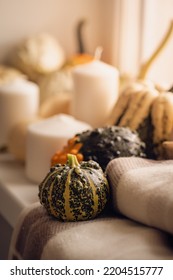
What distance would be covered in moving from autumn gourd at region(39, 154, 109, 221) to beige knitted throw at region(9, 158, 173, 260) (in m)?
0.01

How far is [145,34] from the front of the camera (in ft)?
6.46

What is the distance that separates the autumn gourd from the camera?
37.1 inches

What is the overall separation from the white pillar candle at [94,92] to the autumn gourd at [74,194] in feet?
1.88

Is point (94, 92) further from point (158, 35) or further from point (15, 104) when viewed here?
point (158, 35)

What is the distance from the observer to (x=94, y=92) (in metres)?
1.53

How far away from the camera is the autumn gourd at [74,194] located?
94 centimetres

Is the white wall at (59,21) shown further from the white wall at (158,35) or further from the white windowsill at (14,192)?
the white windowsill at (14,192)

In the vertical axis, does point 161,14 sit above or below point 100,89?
above

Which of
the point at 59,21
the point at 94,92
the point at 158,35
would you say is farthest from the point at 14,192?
the point at 59,21

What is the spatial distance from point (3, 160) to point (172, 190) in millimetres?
780

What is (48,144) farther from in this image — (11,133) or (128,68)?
(128,68)

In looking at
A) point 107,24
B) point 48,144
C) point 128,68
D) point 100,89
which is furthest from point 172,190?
point 107,24

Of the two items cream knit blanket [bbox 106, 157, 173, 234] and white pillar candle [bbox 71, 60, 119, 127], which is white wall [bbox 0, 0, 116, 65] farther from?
cream knit blanket [bbox 106, 157, 173, 234]

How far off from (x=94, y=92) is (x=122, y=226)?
66cm
